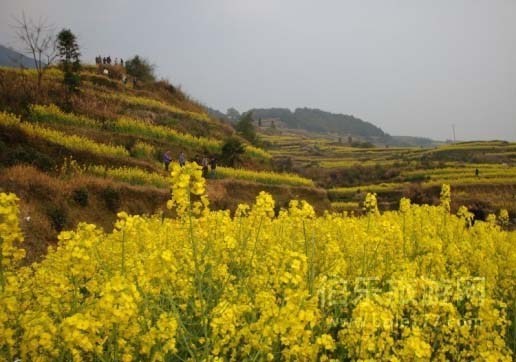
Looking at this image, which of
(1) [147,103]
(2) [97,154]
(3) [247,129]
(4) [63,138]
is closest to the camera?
(4) [63,138]

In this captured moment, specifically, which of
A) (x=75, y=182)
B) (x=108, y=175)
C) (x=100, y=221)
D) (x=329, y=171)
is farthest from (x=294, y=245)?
(x=329, y=171)

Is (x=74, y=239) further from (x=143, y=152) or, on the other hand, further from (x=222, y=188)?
(x=143, y=152)

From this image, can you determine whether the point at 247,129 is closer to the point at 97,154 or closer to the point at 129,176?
the point at 97,154

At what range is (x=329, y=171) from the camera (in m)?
48.8

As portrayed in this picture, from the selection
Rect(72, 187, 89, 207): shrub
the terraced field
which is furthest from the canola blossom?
the terraced field

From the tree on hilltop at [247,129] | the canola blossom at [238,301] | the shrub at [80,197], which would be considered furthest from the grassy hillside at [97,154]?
the canola blossom at [238,301]

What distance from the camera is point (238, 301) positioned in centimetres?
414

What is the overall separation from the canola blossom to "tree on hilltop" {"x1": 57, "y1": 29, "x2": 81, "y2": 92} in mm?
22527

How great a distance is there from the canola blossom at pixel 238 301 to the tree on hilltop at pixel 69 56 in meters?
22.5

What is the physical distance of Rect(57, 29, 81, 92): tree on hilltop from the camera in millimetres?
26297

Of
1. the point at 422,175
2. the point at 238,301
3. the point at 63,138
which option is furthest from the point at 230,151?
the point at 238,301

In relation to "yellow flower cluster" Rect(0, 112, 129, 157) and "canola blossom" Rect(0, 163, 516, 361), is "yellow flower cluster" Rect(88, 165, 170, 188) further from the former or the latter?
"canola blossom" Rect(0, 163, 516, 361)

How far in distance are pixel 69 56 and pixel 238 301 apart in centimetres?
2795

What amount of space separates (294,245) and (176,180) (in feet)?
10.1
